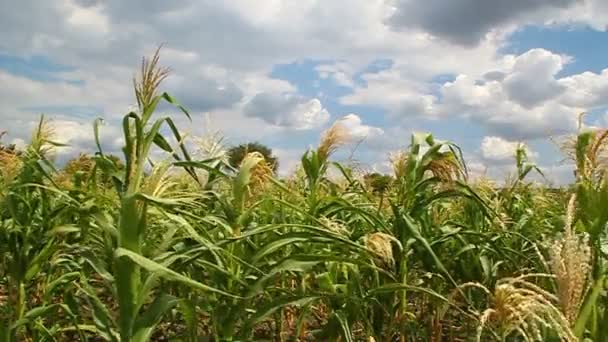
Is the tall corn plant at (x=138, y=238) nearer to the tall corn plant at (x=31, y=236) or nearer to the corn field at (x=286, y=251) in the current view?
the corn field at (x=286, y=251)

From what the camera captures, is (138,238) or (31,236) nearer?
(138,238)

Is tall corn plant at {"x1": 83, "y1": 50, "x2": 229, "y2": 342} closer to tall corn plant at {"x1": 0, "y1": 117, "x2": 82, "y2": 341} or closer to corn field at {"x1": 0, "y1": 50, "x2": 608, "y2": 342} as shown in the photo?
corn field at {"x1": 0, "y1": 50, "x2": 608, "y2": 342}

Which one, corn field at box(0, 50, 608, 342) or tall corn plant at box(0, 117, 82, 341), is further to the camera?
tall corn plant at box(0, 117, 82, 341)

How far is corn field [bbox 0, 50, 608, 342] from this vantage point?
6.18ft

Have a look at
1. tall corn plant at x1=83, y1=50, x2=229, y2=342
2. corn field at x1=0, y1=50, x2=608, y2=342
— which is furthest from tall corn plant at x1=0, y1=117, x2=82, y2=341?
tall corn plant at x1=83, y1=50, x2=229, y2=342

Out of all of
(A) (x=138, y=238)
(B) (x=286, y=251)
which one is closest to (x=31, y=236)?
(B) (x=286, y=251)

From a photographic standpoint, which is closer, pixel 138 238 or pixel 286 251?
pixel 138 238

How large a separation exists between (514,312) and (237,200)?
1282 millimetres

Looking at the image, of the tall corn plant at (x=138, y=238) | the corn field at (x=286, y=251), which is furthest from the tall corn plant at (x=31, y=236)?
the tall corn plant at (x=138, y=238)

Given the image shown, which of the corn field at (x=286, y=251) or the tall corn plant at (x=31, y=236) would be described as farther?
the tall corn plant at (x=31, y=236)

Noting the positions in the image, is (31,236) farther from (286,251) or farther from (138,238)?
(138,238)

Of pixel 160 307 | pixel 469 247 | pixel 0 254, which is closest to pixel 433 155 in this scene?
pixel 469 247

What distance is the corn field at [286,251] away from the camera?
74.2 inches

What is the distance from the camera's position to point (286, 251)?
3312 millimetres
